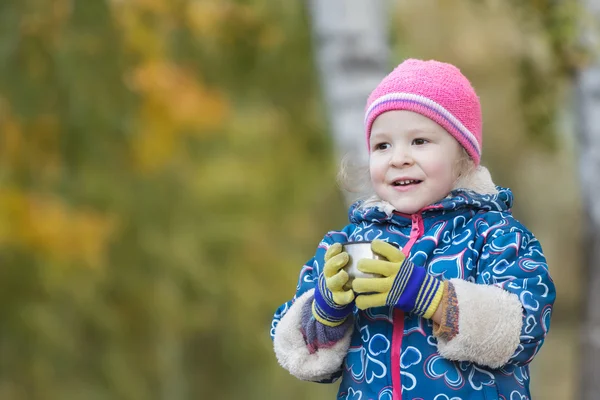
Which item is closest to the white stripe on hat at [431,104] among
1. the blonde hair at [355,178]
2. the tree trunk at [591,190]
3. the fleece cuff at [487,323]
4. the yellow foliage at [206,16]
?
the blonde hair at [355,178]

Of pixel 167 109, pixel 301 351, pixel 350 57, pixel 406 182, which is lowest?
pixel 301 351

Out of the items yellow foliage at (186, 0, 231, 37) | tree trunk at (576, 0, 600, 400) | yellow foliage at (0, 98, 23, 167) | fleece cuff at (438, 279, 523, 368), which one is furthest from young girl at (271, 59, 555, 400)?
yellow foliage at (0, 98, 23, 167)

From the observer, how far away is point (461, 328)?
162cm

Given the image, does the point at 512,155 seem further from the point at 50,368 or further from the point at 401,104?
the point at 401,104

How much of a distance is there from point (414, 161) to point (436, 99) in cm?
13

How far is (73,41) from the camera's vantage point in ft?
19.0

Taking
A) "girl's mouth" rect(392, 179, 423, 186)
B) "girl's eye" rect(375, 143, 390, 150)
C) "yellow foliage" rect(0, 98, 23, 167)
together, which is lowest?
"girl's mouth" rect(392, 179, 423, 186)

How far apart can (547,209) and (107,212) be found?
3.11 meters

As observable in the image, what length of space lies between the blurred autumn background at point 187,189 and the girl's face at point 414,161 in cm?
419

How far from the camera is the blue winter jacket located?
1664 millimetres

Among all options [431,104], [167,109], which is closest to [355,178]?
[431,104]

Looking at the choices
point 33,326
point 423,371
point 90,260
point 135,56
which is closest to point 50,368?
point 33,326

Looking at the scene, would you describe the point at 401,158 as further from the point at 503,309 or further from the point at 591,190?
the point at 591,190

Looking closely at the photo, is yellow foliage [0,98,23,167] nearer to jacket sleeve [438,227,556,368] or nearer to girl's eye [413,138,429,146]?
girl's eye [413,138,429,146]
